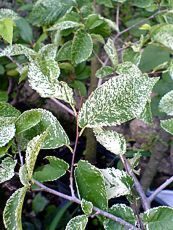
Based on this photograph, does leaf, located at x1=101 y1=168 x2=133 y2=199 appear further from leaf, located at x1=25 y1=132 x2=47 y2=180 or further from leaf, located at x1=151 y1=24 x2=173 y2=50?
leaf, located at x1=151 y1=24 x2=173 y2=50

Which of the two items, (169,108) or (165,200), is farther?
(165,200)

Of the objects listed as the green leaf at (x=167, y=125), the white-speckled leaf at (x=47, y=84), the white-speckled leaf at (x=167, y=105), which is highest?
the white-speckled leaf at (x=47, y=84)

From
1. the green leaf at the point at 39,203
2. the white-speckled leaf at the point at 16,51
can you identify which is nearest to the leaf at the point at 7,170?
the white-speckled leaf at the point at 16,51

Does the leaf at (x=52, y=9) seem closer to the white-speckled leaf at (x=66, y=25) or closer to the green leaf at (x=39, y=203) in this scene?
the white-speckled leaf at (x=66, y=25)

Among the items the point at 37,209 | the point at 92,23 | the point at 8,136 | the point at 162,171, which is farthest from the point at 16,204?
the point at 162,171

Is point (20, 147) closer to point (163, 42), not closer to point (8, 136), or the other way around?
point (8, 136)

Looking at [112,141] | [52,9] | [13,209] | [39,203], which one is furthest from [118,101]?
[39,203]

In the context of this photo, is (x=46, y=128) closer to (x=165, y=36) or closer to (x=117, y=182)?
(x=117, y=182)
